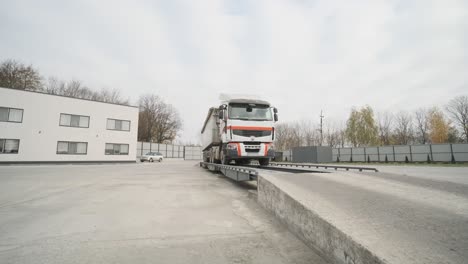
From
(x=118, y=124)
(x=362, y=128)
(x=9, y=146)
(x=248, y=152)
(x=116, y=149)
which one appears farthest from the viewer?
(x=362, y=128)

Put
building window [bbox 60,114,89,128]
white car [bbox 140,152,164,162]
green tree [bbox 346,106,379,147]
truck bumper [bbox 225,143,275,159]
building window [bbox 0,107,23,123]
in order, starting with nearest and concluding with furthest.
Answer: truck bumper [bbox 225,143,275,159] < building window [bbox 0,107,23,123] < building window [bbox 60,114,89,128] < white car [bbox 140,152,164,162] < green tree [bbox 346,106,379,147]

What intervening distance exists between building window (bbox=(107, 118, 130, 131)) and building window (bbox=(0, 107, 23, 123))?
7956 mm

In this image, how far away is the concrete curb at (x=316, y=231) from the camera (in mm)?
1719

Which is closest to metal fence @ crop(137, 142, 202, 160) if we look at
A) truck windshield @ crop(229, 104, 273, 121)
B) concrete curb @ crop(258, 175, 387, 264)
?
truck windshield @ crop(229, 104, 273, 121)

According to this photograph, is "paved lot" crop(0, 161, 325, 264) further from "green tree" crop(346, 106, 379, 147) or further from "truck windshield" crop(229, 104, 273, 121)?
"green tree" crop(346, 106, 379, 147)

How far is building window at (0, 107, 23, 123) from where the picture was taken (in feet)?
68.2

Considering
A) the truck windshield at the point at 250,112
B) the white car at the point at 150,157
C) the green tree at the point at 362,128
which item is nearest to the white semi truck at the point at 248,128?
the truck windshield at the point at 250,112

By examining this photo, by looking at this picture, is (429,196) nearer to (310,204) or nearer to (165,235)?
(310,204)

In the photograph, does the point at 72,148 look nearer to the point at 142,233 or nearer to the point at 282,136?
the point at 142,233

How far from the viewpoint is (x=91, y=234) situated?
300cm

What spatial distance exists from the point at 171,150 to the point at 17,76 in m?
24.3

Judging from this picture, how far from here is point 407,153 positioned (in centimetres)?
2383

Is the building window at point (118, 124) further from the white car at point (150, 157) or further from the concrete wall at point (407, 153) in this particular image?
the concrete wall at point (407, 153)

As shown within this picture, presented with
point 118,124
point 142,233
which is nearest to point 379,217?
point 142,233
